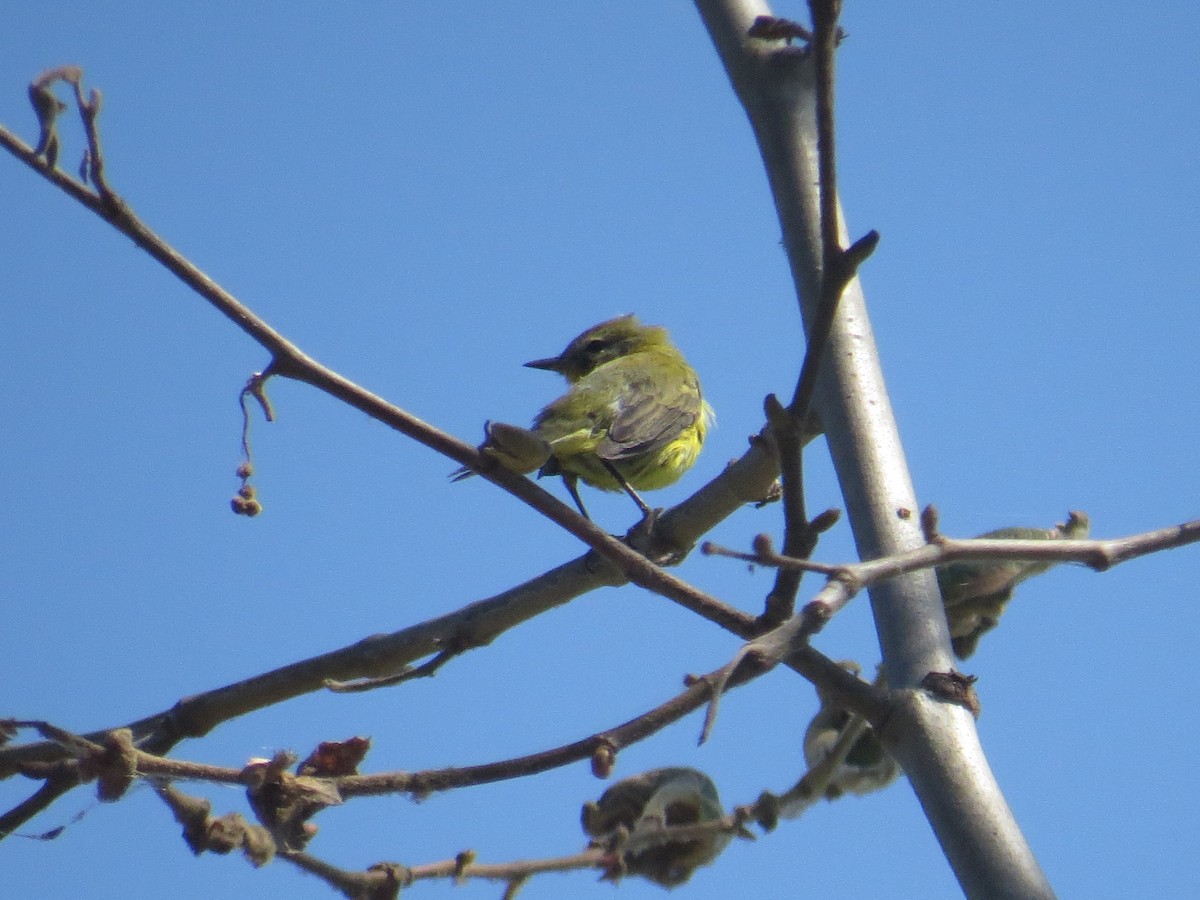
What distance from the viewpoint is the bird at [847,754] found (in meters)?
2.77

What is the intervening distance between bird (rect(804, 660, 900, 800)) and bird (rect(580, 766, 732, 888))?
9.4 inches

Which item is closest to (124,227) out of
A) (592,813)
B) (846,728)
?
(592,813)

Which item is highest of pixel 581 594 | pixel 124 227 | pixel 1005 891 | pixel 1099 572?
pixel 581 594

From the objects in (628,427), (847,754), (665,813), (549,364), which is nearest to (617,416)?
(628,427)

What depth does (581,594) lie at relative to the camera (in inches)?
141

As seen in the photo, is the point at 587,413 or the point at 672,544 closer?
the point at 672,544

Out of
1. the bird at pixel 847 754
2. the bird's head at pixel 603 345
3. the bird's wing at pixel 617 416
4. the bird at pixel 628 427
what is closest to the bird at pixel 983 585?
the bird at pixel 847 754

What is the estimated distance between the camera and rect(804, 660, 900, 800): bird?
2773mm

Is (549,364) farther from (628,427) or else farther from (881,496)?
(881,496)

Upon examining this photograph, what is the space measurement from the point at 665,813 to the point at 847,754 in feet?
Result: 1.28

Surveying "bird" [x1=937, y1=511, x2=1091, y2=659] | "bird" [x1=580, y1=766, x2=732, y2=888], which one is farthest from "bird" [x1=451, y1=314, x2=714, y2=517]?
"bird" [x1=580, y1=766, x2=732, y2=888]

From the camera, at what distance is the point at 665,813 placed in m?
2.63

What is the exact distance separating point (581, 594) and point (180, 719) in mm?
1021

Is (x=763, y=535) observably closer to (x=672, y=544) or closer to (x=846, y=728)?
(x=846, y=728)
